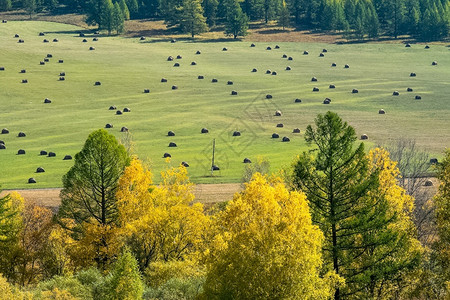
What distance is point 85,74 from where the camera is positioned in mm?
167875

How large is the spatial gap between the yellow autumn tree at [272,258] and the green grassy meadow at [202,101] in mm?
45100

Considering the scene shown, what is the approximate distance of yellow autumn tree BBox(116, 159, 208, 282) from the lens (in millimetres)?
62000

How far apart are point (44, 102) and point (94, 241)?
8801 centimetres

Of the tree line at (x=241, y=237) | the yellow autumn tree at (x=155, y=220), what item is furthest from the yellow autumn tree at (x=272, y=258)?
the yellow autumn tree at (x=155, y=220)

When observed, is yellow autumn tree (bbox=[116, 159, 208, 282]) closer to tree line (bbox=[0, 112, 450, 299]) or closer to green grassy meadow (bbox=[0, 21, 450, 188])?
tree line (bbox=[0, 112, 450, 299])

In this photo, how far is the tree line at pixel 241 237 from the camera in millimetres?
47062

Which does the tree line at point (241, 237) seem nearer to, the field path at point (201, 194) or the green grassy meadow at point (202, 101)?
the field path at point (201, 194)

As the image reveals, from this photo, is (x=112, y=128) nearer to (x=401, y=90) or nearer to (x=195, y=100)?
(x=195, y=100)

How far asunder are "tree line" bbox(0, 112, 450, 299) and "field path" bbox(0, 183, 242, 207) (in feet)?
28.4

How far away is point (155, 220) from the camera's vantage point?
6166cm

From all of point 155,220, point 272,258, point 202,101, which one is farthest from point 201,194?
point 202,101

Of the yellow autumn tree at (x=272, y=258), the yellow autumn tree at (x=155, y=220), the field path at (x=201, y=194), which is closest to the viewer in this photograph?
the yellow autumn tree at (x=272, y=258)

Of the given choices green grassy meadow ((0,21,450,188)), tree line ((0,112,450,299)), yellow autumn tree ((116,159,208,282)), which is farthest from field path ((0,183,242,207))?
yellow autumn tree ((116,159,208,282))

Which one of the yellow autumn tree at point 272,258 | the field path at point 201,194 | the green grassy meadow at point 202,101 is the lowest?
the field path at point 201,194
